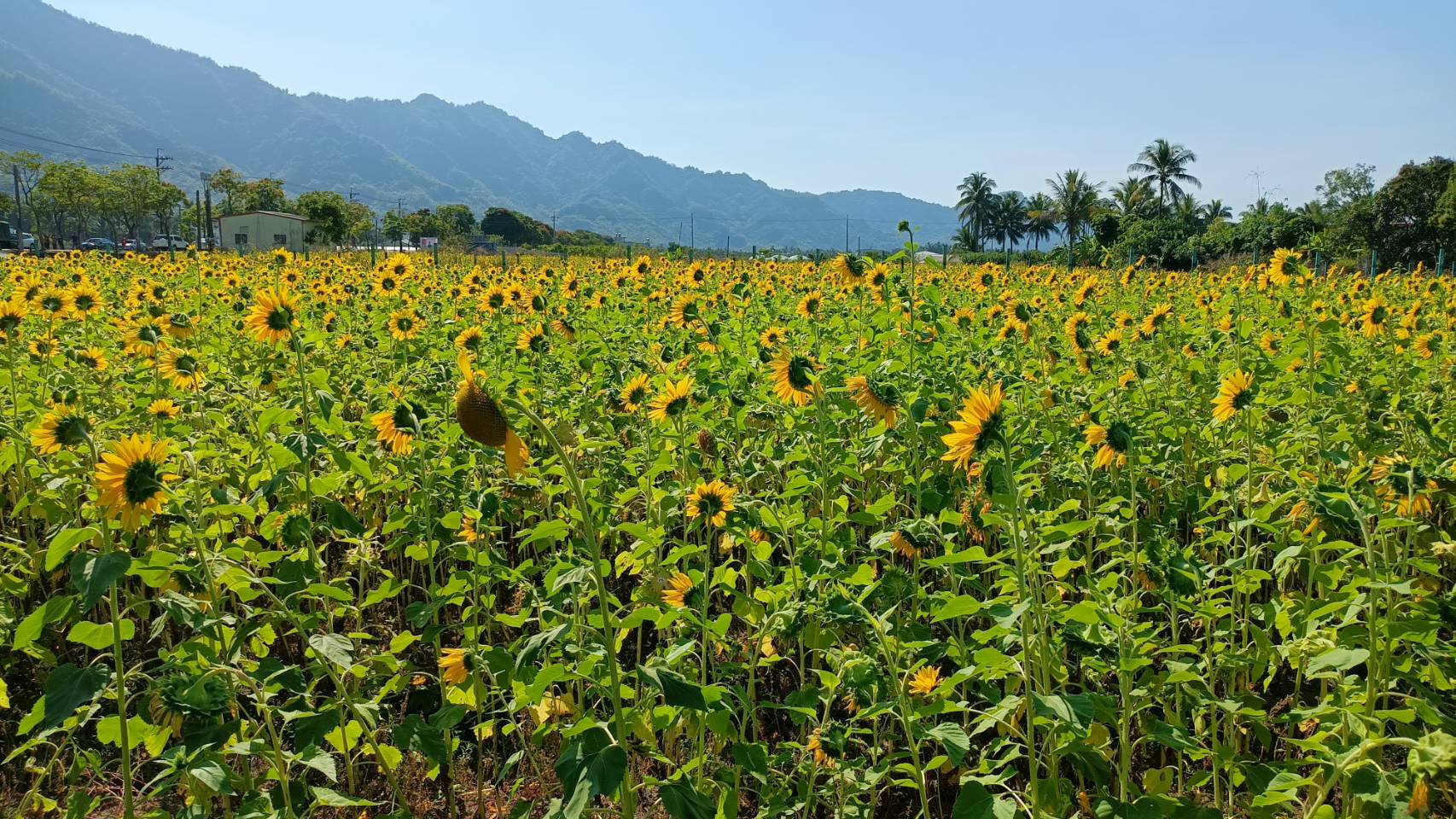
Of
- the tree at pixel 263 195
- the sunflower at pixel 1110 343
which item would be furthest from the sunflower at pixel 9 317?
the tree at pixel 263 195

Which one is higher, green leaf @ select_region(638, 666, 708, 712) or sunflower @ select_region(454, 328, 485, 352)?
sunflower @ select_region(454, 328, 485, 352)

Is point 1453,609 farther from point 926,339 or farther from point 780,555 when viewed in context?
point 926,339

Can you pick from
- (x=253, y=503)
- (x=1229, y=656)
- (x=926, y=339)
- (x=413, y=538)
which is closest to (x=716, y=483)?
(x=413, y=538)

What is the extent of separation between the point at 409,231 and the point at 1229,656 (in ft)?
211

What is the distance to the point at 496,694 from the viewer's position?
2441 millimetres

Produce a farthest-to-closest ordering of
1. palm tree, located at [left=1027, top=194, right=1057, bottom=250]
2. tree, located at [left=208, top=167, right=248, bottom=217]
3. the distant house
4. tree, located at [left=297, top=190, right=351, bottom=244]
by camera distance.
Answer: palm tree, located at [left=1027, top=194, right=1057, bottom=250]
tree, located at [left=208, top=167, right=248, bottom=217]
the distant house
tree, located at [left=297, top=190, right=351, bottom=244]

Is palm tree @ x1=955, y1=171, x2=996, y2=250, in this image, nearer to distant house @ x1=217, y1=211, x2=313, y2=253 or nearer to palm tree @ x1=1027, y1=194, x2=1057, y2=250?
palm tree @ x1=1027, y1=194, x2=1057, y2=250

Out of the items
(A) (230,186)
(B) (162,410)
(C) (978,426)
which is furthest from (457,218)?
(C) (978,426)

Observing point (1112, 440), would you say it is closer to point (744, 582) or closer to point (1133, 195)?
point (744, 582)

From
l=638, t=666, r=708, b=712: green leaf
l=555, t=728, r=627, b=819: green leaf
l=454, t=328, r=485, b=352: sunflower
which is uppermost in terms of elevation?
l=454, t=328, r=485, b=352: sunflower

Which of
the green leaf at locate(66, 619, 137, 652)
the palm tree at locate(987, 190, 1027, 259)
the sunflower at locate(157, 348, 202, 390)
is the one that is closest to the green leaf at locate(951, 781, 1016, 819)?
the green leaf at locate(66, 619, 137, 652)

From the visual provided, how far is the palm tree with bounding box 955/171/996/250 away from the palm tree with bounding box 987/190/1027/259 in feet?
2.31

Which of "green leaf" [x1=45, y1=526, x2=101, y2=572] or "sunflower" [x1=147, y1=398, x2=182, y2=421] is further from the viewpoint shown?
"sunflower" [x1=147, y1=398, x2=182, y2=421]

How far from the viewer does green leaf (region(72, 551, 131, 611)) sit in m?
1.50
